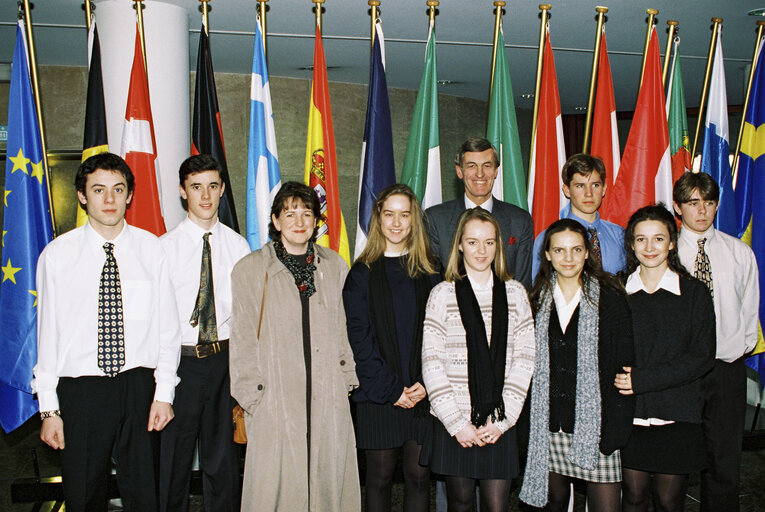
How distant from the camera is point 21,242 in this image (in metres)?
3.04

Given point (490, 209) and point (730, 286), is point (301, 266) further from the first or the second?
point (730, 286)

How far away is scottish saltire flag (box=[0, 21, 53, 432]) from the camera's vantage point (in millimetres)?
2938

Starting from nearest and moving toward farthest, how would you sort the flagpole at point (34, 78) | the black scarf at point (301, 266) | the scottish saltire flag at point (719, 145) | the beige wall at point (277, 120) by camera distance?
the black scarf at point (301, 266)
the flagpole at point (34, 78)
the scottish saltire flag at point (719, 145)
the beige wall at point (277, 120)

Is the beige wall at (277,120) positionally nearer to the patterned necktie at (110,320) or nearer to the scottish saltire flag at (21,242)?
the scottish saltire flag at (21,242)

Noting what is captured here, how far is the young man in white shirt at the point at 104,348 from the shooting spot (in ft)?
7.75

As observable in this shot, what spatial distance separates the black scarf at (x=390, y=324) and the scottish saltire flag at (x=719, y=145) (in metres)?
2.13

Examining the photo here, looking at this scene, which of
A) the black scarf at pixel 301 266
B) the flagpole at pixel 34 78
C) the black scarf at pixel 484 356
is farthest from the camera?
the flagpole at pixel 34 78

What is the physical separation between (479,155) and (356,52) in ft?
8.67

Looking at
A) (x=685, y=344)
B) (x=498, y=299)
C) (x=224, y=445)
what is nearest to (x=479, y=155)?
(x=498, y=299)

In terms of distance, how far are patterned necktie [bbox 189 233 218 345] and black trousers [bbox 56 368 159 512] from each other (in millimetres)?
267

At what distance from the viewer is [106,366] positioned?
2371 millimetres

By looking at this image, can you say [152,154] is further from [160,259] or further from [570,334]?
[570,334]

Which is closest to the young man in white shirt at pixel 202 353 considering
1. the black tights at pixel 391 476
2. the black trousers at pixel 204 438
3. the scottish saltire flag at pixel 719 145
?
the black trousers at pixel 204 438

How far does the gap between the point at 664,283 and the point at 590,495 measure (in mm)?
883
